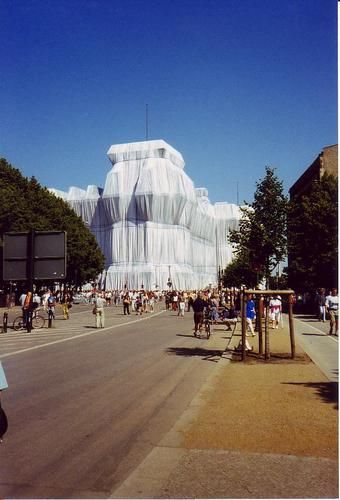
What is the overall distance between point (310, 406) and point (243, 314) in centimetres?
626

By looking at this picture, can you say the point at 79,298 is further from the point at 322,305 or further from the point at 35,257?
the point at 35,257

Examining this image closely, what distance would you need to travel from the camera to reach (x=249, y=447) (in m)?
5.94

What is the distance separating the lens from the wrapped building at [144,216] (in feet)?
306

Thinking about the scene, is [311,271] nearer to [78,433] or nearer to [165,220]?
[78,433]

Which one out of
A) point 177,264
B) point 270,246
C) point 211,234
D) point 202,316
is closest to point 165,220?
point 177,264

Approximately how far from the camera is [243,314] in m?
14.3

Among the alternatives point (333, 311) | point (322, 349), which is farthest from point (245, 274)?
point (322, 349)

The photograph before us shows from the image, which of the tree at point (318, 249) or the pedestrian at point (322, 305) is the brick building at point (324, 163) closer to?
the tree at point (318, 249)

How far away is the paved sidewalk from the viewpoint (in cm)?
473

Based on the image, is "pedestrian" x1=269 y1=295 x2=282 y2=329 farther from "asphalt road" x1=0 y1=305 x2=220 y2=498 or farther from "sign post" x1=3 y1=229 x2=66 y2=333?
"sign post" x1=3 y1=229 x2=66 y2=333

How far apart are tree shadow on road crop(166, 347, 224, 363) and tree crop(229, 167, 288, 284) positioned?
8.35 feet

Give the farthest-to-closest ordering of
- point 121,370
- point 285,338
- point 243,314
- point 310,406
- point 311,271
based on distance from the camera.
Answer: point 311,271
point 285,338
point 243,314
point 121,370
point 310,406

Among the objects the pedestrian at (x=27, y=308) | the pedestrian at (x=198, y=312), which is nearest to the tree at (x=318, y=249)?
the pedestrian at (x=198, y=312)

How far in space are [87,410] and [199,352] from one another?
812 centimetres
